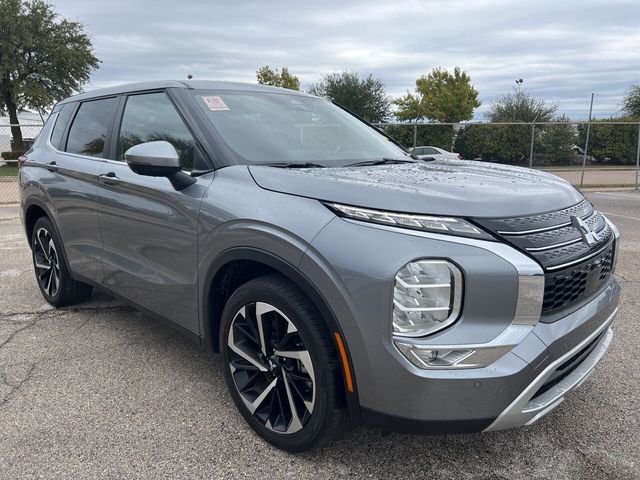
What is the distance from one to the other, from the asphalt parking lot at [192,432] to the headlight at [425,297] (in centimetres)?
81

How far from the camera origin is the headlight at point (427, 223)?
204 centimetres

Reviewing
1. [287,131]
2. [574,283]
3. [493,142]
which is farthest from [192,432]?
[493,142]

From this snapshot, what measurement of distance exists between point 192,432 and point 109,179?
1.70 m

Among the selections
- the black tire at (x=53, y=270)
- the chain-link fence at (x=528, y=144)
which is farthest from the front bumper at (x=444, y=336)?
the chain-link fence at (x=528, y=144)

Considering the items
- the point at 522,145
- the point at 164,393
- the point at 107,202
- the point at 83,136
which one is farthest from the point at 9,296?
the point at 522,145

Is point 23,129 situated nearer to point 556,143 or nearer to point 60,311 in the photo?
point 556,143

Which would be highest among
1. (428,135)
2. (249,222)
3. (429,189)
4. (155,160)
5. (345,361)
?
(155,160)

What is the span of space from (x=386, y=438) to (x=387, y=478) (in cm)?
31

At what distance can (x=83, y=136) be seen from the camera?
13.5 feet

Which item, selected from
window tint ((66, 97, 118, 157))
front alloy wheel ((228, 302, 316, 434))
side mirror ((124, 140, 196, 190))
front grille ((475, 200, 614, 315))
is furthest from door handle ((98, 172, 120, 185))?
front grille ((475, 200, 614, 315))

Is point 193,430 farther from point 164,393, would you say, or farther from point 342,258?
point 342,258

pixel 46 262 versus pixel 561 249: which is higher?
pixel 561 249

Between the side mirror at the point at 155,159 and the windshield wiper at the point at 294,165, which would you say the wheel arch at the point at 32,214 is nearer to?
the side mirror at the point at 155,159

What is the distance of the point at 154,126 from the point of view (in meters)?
3.31
